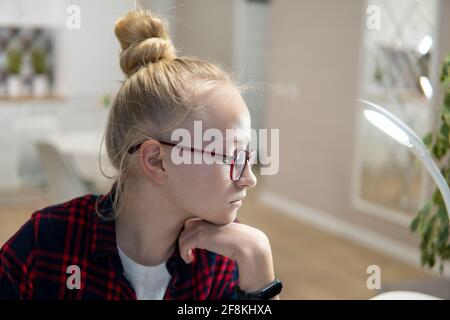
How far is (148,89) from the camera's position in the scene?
1015mm

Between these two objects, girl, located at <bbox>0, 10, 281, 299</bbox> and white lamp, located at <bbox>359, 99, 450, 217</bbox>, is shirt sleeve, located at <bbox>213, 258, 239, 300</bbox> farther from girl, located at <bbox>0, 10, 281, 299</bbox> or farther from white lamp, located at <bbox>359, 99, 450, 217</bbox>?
white lamp, located at <bbox>359, 99, 450, 217</bbox>

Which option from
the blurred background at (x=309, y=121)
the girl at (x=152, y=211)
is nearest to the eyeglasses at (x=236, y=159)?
the girl at (x=152, y=211)

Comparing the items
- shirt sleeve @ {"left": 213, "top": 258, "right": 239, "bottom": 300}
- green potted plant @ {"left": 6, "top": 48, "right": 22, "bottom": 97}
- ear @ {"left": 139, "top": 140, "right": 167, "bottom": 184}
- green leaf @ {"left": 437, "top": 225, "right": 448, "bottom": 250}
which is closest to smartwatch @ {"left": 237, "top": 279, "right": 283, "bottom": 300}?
shirt sleeve @ {"left": 213, "top": 258, "right": 239, "bottom": 300}

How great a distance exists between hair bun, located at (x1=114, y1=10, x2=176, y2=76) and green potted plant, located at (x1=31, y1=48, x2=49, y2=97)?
4555 millimetres

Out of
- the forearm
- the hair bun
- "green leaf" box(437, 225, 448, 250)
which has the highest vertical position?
the hair bun

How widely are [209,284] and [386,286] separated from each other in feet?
3.19

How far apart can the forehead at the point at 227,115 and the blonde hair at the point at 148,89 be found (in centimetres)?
2

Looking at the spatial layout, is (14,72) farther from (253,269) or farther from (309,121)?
(253,269)

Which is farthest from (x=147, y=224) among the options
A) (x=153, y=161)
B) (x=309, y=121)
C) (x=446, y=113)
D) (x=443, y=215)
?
(x=309, y=121)

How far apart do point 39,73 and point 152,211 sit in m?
4.78

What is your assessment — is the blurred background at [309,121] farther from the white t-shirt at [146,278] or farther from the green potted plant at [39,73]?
the white t-shirt at [146,278]

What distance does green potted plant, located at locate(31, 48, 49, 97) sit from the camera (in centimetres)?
545
